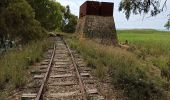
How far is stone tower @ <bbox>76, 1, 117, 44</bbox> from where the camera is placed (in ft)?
155

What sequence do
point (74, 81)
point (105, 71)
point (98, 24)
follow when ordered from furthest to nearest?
point (98, 24) < point (105, 71) < point (74, 81)

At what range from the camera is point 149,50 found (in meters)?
43.3

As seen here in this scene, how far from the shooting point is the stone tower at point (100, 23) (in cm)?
4716

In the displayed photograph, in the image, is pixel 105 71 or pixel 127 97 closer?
pixel 127 97

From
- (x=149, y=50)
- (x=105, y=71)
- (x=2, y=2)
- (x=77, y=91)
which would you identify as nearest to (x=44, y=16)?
(x=149, y=50)

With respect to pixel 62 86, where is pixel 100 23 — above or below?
above

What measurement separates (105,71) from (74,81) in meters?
2.29

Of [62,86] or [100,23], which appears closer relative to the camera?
[62,86]

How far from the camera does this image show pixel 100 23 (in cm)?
4797

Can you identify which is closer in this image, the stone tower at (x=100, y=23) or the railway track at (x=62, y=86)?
the railway track at (x=62, y=86)

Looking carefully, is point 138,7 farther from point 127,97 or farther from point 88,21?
point 88,21

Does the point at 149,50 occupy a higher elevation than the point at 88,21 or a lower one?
lower

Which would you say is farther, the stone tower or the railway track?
the stone tower

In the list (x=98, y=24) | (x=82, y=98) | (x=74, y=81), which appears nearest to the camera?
(x=82, y=98)
